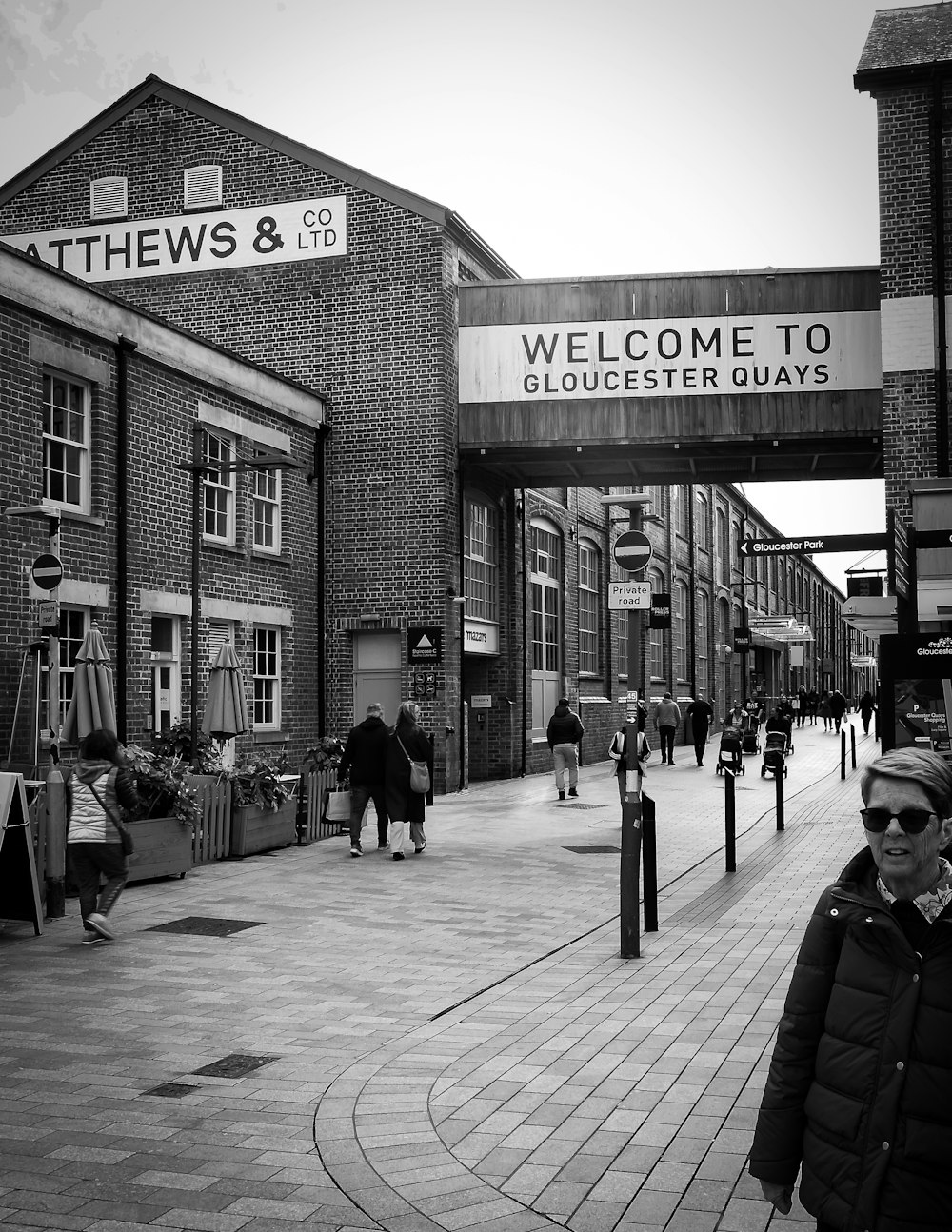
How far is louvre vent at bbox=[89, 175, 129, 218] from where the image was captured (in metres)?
23.9

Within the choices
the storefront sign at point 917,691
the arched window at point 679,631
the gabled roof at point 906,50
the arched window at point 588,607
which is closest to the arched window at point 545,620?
the arched window at point 588,607

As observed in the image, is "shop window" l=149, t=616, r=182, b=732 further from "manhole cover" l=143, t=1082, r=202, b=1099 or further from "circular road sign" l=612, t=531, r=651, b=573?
"manhole cover" l=143, t=1082, r=202, b=1099

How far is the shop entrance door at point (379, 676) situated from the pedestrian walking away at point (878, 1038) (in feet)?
64.5

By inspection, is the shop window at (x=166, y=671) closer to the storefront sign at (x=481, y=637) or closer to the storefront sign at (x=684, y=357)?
the storefront sign at (x=481, y=637)

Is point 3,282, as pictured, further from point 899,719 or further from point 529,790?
point 529,790

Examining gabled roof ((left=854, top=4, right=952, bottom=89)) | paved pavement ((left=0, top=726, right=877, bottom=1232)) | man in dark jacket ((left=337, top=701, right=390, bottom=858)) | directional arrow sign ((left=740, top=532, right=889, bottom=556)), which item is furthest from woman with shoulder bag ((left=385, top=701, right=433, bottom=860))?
gabled roof ((left=854, top=4, right=952, bottom=89))

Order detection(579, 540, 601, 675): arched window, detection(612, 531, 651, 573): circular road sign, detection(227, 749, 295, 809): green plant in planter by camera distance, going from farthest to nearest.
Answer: detection(579, 540, 601, 675): arched window
detection(227, 749, 295, 809): green plant in planter
detection(612, 531, 651, 573): circular road sign

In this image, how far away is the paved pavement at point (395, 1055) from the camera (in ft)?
15.0

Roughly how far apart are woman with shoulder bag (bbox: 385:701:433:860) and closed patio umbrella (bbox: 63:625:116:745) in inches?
122

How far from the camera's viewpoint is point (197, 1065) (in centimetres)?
640

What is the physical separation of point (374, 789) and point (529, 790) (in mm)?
8799

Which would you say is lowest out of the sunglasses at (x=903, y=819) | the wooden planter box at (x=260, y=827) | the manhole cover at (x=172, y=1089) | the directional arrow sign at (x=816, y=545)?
the manhole cover at (x=172, y=1089)

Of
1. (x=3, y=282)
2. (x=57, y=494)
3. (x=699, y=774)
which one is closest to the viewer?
(x=3, y=282)

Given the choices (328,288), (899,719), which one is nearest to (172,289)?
(328,288)
